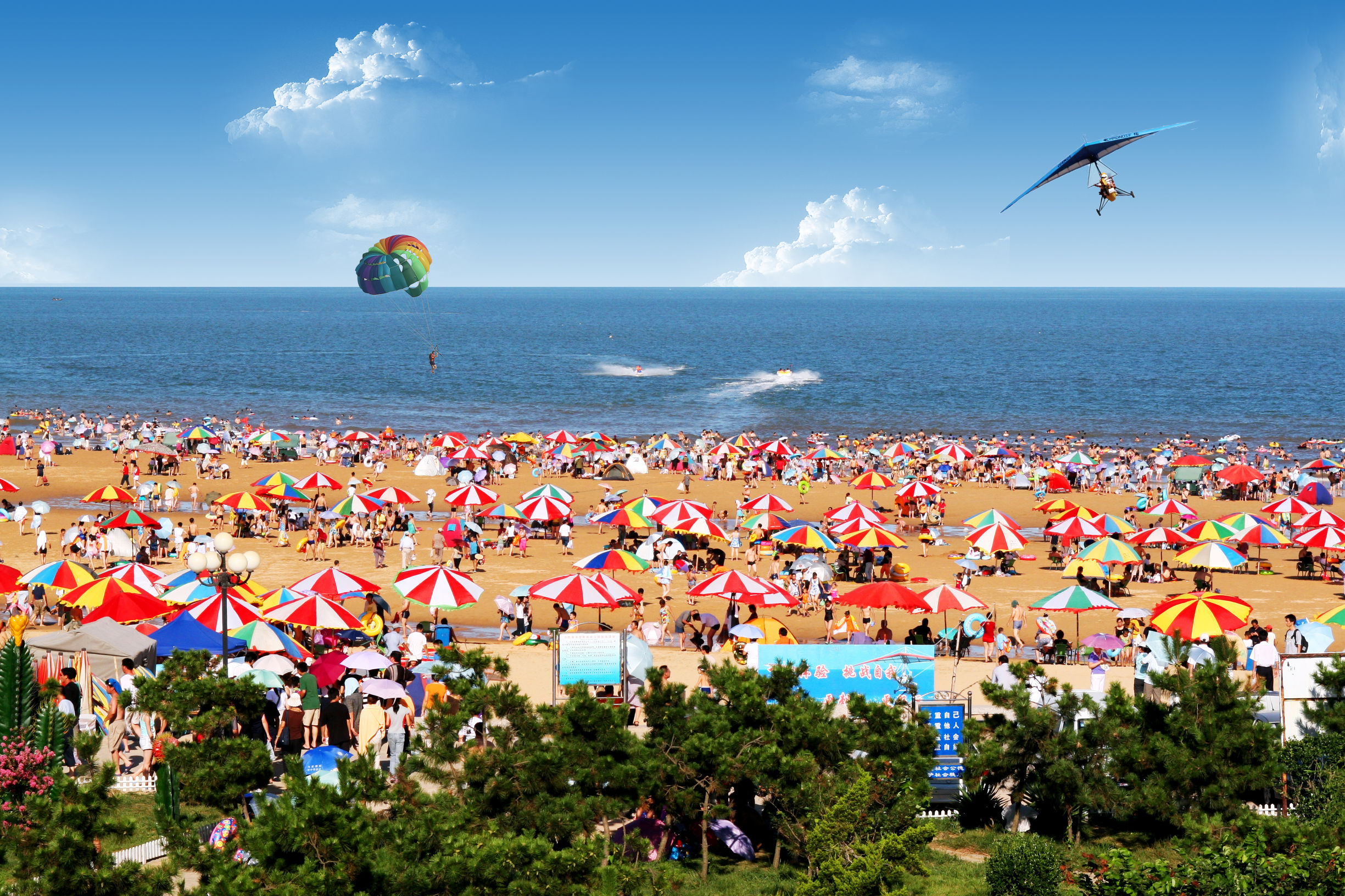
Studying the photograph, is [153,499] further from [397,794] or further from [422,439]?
[397,794]

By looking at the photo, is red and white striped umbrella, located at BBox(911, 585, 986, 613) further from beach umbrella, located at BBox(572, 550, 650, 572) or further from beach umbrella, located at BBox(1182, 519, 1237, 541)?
beach umbrella, located at BBox(1182, 519, 1237, 541)

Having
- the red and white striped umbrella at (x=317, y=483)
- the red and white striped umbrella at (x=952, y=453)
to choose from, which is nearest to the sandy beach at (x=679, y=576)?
the red and white striped umbrella at (x=952, y=453)

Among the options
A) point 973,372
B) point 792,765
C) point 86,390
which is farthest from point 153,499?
point 973,372

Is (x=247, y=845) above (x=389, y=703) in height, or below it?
above

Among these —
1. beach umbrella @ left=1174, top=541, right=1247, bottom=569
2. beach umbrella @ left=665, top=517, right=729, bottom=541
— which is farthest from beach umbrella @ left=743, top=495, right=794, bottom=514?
beach umbrella @ left=1174, top=541, right=1247, bottom=569

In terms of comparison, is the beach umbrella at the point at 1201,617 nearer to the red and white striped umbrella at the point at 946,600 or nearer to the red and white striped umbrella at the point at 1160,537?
the red and white striped umbrella at the point at 946,600
